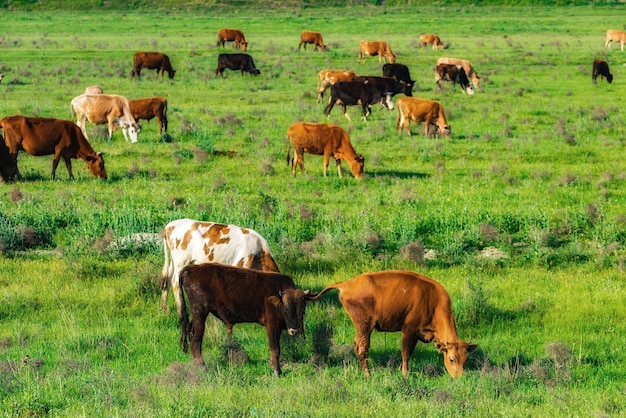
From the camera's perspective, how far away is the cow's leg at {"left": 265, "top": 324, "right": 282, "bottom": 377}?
915 cm

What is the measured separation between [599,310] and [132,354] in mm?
5674

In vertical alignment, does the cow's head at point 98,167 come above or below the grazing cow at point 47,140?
below

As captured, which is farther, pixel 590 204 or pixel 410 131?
pixel 410 131

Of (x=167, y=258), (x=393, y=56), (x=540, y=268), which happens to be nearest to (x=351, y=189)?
(x=540, y=268)

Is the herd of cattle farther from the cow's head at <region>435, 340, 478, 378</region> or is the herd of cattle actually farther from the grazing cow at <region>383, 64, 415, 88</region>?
the grazing cow at <region>383, 64, 415, 88</region>

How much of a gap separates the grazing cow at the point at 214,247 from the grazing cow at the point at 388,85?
18.9 meters

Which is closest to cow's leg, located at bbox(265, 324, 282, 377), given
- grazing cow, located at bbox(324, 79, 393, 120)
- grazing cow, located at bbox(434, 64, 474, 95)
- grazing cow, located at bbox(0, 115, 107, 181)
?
grazing cow, located at bbox(0, 115, 107, 181)

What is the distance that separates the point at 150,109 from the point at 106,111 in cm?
149

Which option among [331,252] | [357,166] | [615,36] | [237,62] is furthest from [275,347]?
[615,36]

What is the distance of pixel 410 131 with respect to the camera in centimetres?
2653

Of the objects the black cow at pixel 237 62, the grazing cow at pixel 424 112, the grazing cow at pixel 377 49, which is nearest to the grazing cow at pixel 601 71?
the grazing cow at pixel 377 49

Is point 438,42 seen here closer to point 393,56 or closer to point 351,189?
point 393,56

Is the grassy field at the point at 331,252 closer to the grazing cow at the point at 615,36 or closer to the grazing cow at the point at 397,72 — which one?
the grazing cow at the point at 397,72

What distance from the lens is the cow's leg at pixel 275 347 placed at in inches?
360
